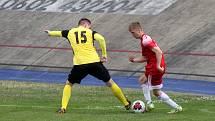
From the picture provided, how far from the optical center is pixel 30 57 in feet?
93.1

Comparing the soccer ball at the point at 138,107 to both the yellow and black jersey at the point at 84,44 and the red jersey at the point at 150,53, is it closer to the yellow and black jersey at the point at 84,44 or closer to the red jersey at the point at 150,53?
the red jersey at the point at 150,53

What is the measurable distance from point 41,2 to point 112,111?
2451 cm

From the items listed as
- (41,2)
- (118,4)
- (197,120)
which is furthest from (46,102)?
(41,2)

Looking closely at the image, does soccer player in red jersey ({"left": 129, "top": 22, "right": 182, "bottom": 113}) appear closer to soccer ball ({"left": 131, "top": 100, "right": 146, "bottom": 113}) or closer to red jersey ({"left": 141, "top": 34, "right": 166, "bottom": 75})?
red jersey ({"left": 141, "top": 34, "right": 166, "bottom": 75})

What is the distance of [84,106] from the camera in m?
14.3

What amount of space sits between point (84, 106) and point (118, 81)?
8.16 metres

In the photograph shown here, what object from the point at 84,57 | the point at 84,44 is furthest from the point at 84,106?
the point at 84,44

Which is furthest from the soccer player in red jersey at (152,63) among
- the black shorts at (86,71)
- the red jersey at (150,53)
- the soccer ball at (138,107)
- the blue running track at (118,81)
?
the blue running track at (118,81)

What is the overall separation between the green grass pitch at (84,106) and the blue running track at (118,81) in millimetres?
1381

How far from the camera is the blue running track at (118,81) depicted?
65.8 ft

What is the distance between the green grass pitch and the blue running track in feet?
4.53

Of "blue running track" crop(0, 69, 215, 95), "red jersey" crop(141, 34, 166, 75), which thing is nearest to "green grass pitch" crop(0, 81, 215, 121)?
"red jersey" crop(141, 34, 166, 75)

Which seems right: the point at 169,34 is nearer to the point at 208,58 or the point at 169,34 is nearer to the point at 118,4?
the point at 208,58

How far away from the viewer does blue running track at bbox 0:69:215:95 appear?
20.0 metres
